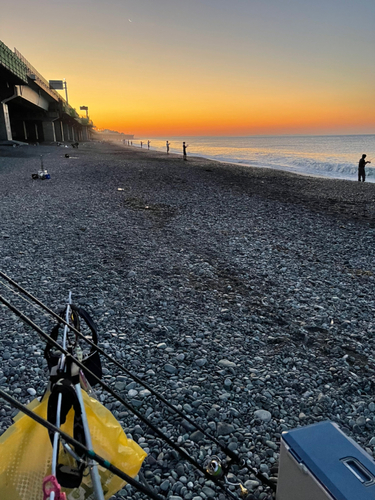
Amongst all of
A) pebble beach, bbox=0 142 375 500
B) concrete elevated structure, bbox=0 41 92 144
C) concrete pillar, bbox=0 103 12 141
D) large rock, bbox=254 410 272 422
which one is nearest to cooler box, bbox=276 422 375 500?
pebble beach, bbox=0 142 375 500

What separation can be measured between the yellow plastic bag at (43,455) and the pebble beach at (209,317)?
1155mm

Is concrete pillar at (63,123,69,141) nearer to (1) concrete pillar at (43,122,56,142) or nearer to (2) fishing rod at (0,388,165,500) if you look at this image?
(1) concrete pillar at (43,122,56,142)

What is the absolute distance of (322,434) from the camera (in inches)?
101

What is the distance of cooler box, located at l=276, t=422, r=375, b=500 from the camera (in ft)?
7.06

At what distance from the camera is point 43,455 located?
223 cm

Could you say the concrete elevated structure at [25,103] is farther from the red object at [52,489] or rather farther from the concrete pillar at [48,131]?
the red object at [52,489]

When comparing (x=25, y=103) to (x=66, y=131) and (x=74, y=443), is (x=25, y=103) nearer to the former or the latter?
(x=66, y=131)

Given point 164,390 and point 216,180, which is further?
point 216,180

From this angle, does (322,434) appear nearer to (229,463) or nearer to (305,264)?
(229,463)

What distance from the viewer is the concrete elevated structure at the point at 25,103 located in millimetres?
39031

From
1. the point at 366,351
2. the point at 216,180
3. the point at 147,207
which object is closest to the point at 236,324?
the point at 366,351

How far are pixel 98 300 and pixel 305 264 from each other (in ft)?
17.5

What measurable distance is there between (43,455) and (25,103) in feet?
210

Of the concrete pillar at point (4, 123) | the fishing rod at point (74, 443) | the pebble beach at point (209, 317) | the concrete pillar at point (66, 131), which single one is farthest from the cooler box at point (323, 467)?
the concrete pillar at point (66, 131)
